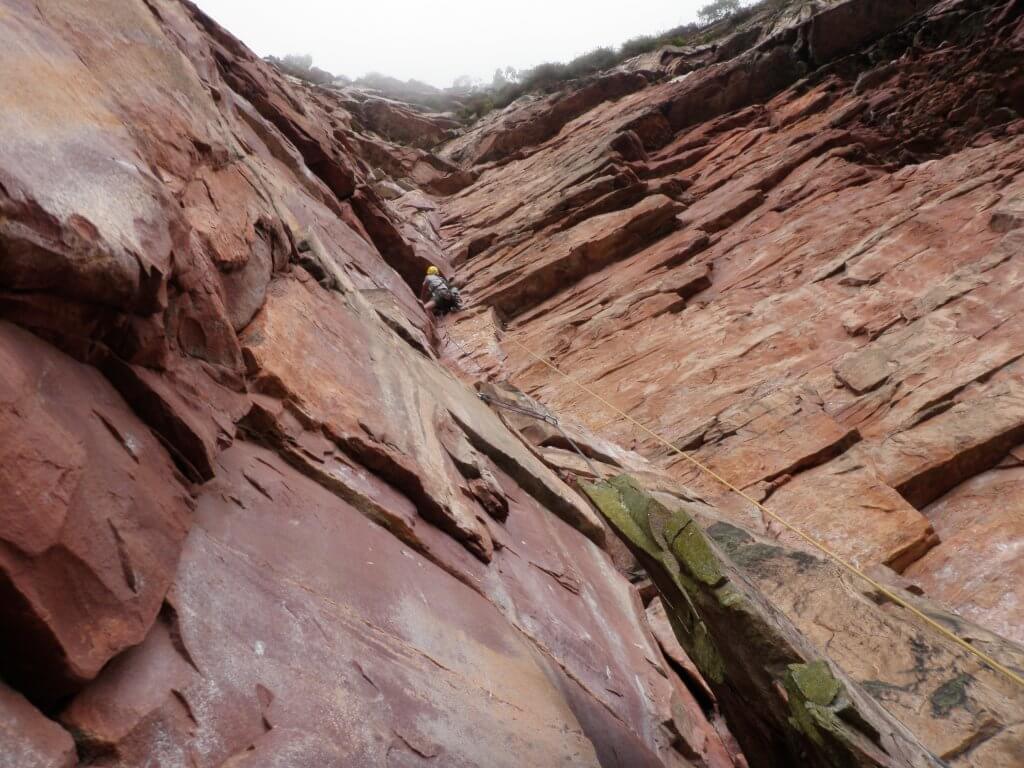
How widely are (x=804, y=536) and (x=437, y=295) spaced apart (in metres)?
14.0

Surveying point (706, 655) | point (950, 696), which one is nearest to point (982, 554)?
point (950, 696)

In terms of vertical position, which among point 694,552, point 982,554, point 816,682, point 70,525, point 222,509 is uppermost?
point 70,525

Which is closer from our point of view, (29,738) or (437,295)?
(29,738)

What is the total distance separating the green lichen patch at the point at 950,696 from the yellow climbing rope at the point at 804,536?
0.30 metres

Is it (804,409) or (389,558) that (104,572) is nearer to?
(389,558)

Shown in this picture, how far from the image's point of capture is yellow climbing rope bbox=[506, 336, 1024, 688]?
18.7 feet

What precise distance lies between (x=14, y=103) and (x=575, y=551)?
655cm

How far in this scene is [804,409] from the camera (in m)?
11.2

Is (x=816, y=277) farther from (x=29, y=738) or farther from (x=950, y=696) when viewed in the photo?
(x=29, y=738)

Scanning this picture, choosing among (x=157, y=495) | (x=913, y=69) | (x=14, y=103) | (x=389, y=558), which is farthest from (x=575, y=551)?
(x=913, y=69)

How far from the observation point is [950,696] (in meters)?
5.43

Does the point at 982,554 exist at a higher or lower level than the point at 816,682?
lower

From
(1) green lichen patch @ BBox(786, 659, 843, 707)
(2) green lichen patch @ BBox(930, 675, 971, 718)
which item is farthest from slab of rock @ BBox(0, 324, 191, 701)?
(2) green lichen patch @ BBox(930, 675, 971, 718)

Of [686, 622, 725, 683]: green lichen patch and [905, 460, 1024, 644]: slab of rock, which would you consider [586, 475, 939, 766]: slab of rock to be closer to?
[686, 622, 725, 683]: green lichen patch
